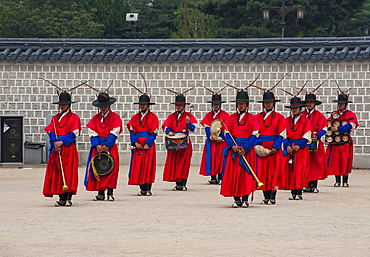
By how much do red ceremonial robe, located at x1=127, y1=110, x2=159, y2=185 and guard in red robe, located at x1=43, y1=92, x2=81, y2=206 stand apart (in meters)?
1.99

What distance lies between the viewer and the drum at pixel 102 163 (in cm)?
1406

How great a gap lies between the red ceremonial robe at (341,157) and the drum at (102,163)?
17.1 feet

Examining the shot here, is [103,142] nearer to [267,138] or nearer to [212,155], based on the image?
[267,138]

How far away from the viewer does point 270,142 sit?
43.8ft

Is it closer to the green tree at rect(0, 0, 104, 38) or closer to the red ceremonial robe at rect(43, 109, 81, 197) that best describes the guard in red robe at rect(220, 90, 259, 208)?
the red ceremonial robe at rect(43, 109, 81, 197)

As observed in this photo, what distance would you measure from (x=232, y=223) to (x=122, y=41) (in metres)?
13.5

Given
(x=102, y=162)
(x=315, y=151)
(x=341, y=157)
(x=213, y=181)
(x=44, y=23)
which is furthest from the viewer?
(x=44, y=23)

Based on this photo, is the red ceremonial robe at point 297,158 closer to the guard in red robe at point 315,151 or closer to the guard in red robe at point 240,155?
the guard in red robe at point 315,151

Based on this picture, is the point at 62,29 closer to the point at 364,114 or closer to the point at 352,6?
the point at 352,6

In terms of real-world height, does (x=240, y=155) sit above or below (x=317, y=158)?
above

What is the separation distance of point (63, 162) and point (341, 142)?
6.66 m

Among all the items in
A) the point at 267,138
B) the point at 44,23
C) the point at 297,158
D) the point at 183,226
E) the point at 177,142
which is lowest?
the point at 183,226

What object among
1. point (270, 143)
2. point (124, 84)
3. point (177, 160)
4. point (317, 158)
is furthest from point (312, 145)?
point (124, 84)

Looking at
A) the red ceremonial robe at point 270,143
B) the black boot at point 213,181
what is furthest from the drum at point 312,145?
the black boot at point 213,181
